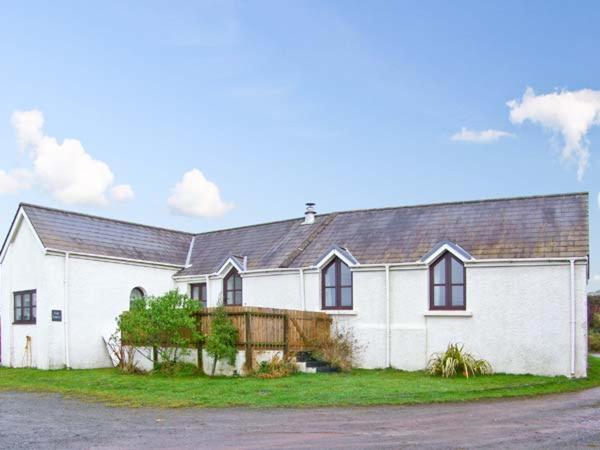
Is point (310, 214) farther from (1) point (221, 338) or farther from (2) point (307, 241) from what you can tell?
(1) point (221, 338)

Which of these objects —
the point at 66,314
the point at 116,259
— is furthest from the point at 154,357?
the point at 116,259

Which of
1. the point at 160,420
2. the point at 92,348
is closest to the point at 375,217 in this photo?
the point at 92,348

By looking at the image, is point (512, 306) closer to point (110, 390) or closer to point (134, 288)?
point (110, 390)

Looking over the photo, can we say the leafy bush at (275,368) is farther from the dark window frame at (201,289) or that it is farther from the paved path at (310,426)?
the dark window frame at (201,289)

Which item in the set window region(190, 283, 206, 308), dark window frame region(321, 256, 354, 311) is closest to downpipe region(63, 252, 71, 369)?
window region(190, 283, 206, 308)

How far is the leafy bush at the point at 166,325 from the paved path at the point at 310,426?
19.5ft

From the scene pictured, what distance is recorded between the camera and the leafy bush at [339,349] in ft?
76.4

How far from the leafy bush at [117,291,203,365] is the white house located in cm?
505

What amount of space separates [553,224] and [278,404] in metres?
12.5

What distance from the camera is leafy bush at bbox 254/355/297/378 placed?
20906 millimetres

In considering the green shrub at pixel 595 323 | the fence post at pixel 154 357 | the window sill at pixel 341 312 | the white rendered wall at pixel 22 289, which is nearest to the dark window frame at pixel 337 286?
the window sill at pixel 341 312

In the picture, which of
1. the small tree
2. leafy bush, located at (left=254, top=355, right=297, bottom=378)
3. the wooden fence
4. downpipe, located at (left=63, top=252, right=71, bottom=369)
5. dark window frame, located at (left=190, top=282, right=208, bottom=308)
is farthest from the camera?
dark window frame, located at (left=190, top=282, right=208, bottom=308)

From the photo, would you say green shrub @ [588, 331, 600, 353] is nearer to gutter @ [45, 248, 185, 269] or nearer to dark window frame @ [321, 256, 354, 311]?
dark window frame @ [321, 256, 354, 311]

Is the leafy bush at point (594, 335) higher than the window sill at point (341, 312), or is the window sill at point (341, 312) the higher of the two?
the window sill at point (341, 312)
